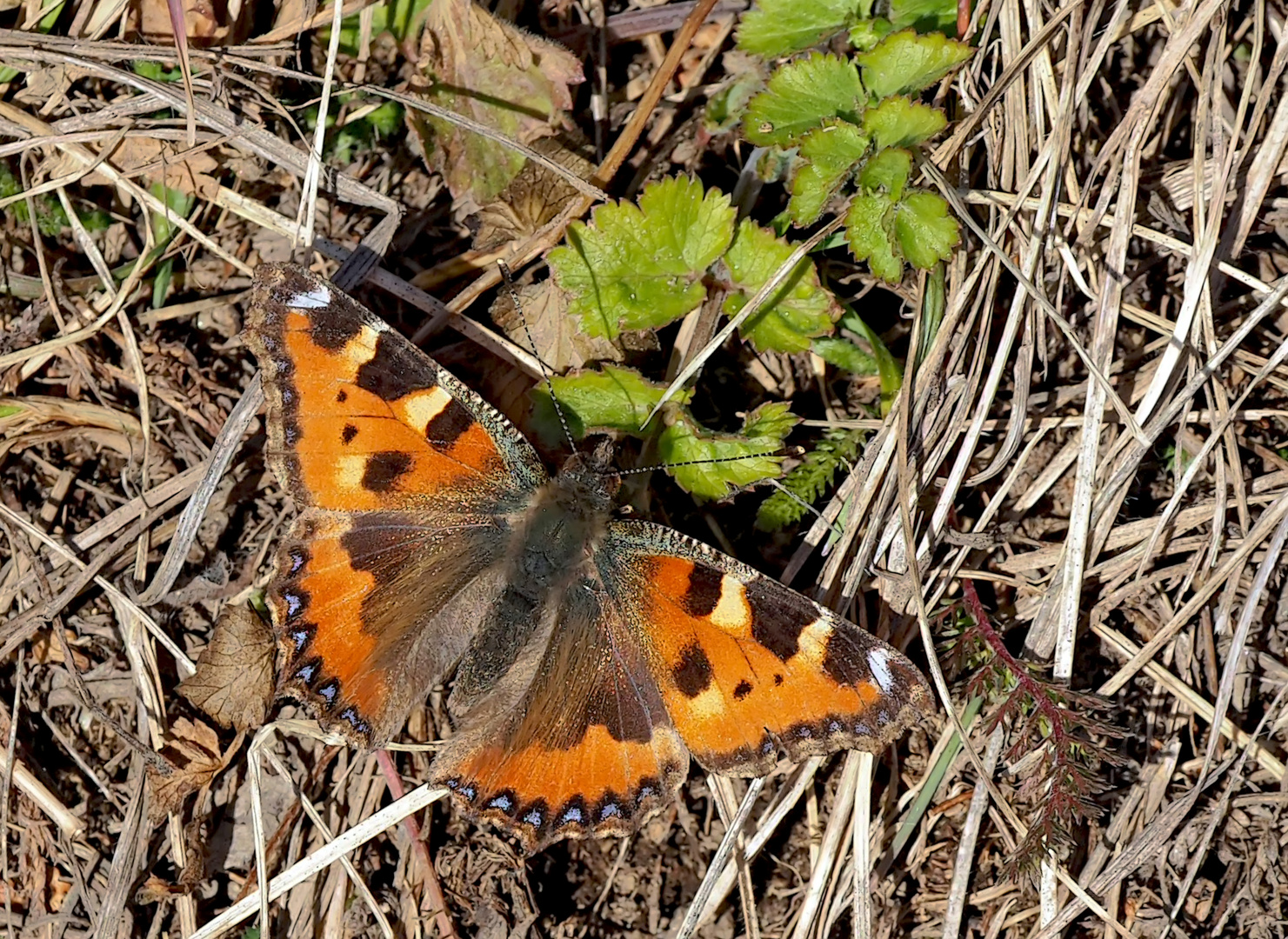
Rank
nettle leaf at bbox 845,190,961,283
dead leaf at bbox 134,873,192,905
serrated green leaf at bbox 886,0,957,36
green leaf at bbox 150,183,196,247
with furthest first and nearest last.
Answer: green leaf at bbox 150,183,196,247, dead leaf at bbox 134,873,192,905, serrated green leaf at bbox 886,0,957,36, nettle leaf at bbox 845,190,961,283

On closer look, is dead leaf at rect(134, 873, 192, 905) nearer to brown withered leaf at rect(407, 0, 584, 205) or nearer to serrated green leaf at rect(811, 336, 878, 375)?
brown withered leaf at rect(407, 0, 584, 205)

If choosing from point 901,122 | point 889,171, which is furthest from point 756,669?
point 901,122

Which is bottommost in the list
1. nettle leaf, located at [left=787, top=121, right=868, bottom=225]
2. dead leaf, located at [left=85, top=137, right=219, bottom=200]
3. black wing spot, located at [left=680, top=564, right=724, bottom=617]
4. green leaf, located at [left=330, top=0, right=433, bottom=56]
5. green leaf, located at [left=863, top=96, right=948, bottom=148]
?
black wing spot, located at [left=680, top=564, right=724, bottom=617]

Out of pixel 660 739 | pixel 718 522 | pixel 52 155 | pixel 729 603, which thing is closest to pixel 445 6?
pixel 52 155

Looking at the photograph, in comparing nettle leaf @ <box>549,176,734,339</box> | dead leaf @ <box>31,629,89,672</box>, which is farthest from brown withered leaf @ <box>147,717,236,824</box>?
nettle leaf @ <box>549,176,734,339</box>

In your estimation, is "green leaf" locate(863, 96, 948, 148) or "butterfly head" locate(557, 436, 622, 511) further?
"butterfly head" locate(557, 436, 622, 511)

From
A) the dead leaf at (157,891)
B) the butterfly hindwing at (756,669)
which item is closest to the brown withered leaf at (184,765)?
the dead leaf at (157,891)
